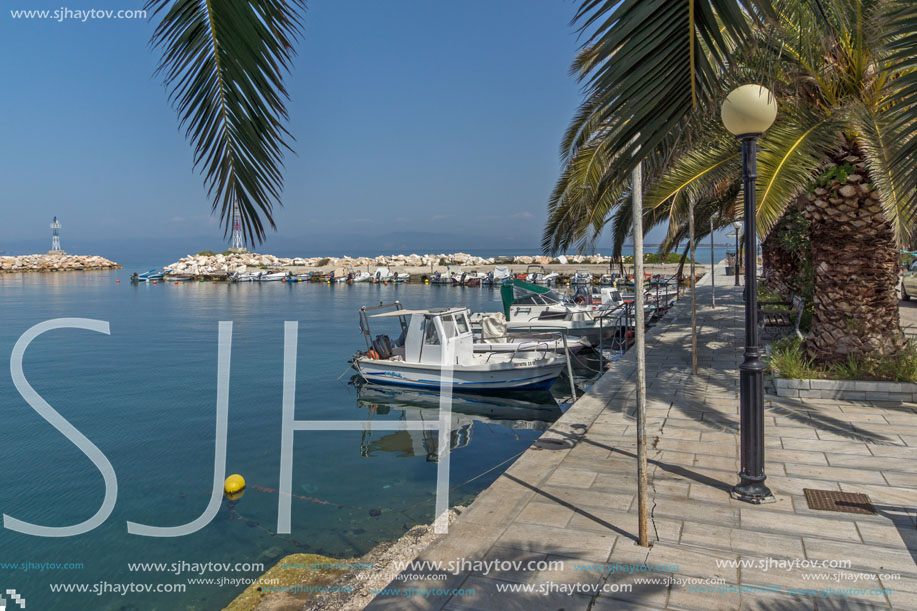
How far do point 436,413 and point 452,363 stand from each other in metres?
1.36

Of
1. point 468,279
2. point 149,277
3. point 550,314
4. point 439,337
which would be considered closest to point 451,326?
point 439,337

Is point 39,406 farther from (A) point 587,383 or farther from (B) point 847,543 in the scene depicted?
(B) point 847,543

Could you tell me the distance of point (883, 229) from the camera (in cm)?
793

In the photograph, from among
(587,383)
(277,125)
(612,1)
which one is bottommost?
(587,383)

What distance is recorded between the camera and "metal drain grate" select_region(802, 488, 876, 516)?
483cm

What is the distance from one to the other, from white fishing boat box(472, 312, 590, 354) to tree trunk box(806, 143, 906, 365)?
24.8 ft

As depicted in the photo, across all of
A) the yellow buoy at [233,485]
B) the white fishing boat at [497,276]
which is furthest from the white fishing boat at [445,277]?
the yellow buoy at [233,485]

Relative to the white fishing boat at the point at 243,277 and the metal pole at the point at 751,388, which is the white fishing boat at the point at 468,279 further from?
the metal pole at the point at 751,388

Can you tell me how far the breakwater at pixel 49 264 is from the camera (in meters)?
94.8

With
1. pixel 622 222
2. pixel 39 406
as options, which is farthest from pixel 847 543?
pixel 39 406

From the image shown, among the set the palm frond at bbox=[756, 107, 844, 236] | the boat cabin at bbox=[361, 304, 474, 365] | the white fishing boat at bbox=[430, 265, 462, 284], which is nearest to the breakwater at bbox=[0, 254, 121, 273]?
the white fishing boat at bbox=[430, 265, 462, 284]

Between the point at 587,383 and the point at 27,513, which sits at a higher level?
the point at 587,383

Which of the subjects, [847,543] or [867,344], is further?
[867,344]

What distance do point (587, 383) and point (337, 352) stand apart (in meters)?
11.3
